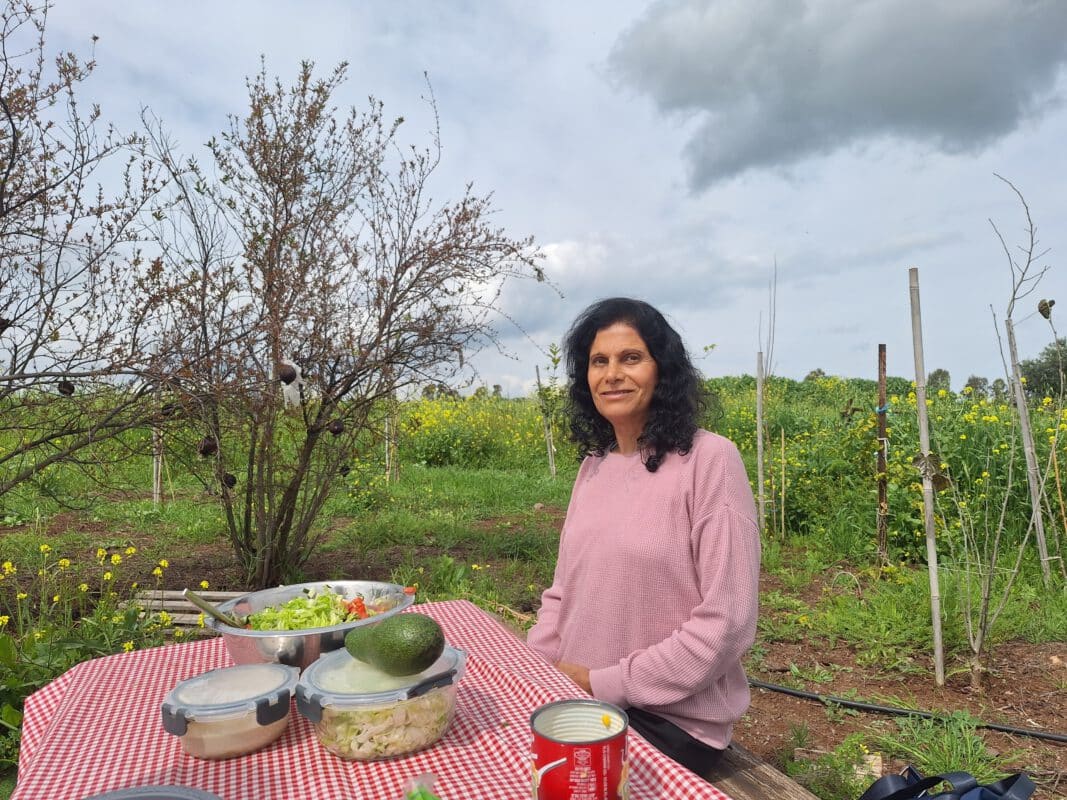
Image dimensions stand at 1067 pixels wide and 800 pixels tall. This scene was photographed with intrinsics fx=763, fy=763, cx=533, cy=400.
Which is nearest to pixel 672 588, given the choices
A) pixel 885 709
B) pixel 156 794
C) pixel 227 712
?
pixel 227 712

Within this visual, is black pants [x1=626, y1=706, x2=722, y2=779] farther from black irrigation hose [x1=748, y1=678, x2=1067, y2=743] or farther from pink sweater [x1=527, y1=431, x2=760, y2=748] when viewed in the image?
black irrigation hose [x1=748, y1=678, x2=1067, y2=743]

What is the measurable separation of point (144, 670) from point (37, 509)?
542 centimetres

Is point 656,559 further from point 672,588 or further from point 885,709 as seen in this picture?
point 885,709

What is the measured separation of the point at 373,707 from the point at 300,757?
0.65ft

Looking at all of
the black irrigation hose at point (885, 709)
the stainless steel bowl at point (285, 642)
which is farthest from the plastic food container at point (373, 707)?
the black irrigation hose at point (885, 709)

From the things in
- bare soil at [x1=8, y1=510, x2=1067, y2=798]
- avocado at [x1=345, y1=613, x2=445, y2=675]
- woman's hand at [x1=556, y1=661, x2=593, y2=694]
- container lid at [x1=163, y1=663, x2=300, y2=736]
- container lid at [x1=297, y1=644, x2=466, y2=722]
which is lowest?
bare soil at [x1=8, y1=510, x2=1067, y2=798]

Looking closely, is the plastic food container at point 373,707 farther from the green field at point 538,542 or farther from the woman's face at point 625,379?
the green field at point 538,542

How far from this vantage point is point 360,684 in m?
1.29

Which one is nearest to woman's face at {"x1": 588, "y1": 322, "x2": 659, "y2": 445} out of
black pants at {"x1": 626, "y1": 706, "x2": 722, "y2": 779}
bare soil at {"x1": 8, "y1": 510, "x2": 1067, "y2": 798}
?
black pants at {"x1": 626, "y1": 706, "x2": 722, "y2": 779}

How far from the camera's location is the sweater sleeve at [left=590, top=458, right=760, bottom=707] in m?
1.70

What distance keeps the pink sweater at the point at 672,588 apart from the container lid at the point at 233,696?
29.9 inches

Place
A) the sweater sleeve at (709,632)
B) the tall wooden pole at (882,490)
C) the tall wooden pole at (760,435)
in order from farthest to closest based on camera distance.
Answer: the tall wooden pole at (760,435) → the tall wooden pole at (882,490) → the sweater sleeve at (709,632)

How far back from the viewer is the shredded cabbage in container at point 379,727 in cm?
129

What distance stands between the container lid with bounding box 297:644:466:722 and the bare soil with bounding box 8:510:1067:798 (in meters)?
2.18
